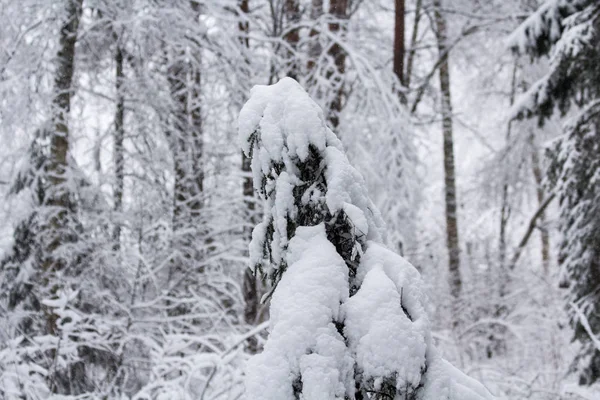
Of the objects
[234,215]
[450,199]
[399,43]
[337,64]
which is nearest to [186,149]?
[234,215]

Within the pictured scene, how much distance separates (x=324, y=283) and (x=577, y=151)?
4.85 meters

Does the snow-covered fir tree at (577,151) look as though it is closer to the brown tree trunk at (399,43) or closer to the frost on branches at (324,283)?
the brown tree trunk at (399,43)

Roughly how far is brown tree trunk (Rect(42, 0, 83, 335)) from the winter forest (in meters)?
0.02

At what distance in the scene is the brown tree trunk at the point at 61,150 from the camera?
201 inches

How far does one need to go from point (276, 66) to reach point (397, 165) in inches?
81.9

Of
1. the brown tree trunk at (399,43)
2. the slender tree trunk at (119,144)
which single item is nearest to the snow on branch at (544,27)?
the brown tree trunk at (399,43)

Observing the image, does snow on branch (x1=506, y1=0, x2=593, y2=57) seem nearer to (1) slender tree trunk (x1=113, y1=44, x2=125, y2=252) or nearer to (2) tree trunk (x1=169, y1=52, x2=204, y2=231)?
(2) tree trunk (x1=169, y1=52, x2=204, y2=231)

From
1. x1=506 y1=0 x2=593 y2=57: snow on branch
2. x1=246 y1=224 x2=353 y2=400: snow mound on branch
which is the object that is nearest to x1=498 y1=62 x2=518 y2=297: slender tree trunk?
x1=506 y1=0 x2=593 y2=57: snow on branch

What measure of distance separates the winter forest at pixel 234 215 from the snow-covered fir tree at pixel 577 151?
0.02 meters

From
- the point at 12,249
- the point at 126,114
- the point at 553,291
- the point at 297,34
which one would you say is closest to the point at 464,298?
the point at 553,291

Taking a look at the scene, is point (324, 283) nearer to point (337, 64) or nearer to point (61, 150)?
point (61, 150)

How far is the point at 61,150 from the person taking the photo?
5340 mm

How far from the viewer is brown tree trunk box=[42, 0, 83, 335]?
510 cm

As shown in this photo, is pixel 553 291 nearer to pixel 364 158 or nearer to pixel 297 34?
pixel 364 158
